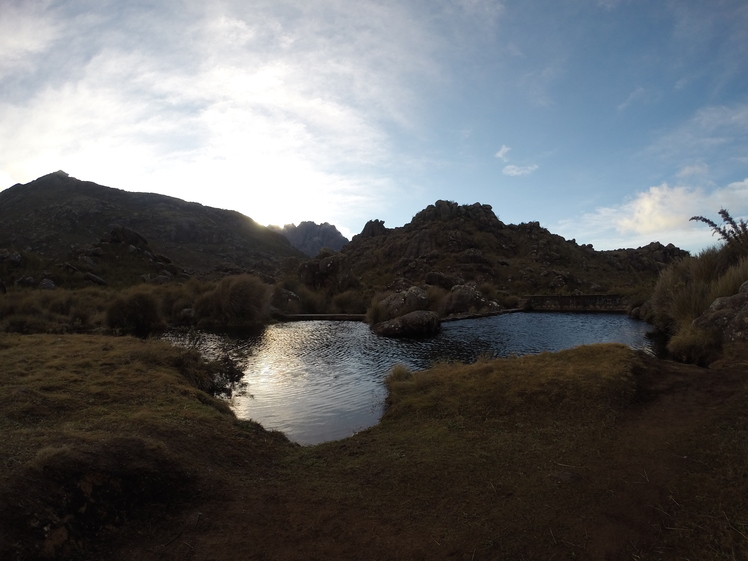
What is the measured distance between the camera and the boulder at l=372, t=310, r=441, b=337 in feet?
92.9

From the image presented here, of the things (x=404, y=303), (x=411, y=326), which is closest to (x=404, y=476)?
(x=411, y=326)

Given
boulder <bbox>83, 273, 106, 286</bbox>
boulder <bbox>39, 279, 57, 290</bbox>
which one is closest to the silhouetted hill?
boulder <bbox>83, 273, 106, 286</bbox>

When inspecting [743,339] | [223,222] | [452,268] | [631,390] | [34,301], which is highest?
[223,222]

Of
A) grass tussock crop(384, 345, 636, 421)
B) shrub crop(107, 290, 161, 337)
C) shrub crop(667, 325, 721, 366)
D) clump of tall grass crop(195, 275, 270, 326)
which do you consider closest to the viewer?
grass tussock crop(384, 345, 636, 421)

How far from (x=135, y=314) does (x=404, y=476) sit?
29.5 meters

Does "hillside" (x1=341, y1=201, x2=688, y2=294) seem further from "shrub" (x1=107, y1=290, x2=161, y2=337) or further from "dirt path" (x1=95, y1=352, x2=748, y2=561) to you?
"dirt path" (x1=95, y1=352, x2=748, y2=561)

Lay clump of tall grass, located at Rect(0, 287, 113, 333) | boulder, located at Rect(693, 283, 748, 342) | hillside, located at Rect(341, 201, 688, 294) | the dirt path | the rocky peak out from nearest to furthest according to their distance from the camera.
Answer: the dirt path
boulder, located at Rect(693, 283, 748, 342)
clump of tall grass, located at Rect(0, 287, 113, 333)
hillside, located at Rect(341, 201, 688, 294)
the rocky peak

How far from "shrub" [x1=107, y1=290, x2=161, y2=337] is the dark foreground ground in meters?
20.9

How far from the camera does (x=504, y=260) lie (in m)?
67.5

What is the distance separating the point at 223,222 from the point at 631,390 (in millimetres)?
124444

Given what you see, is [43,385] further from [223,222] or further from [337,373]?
[223,222]

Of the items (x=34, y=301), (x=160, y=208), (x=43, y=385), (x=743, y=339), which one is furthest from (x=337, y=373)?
(x=160, y=208)

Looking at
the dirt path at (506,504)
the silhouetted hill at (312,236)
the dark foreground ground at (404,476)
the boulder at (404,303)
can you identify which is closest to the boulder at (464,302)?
the boulder at (404,303)

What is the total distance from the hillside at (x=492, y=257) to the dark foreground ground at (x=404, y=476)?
40071mm
